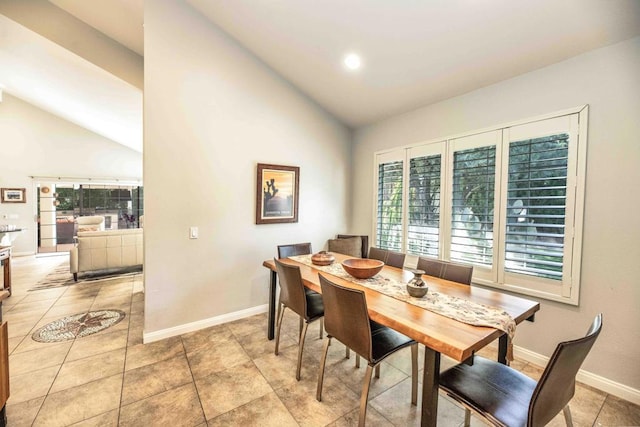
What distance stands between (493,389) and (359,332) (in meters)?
0.71

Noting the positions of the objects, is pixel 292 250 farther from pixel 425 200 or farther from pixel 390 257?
pixel 425 200

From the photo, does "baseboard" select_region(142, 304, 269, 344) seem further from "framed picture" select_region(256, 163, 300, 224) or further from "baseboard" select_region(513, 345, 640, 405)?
"baseboard" select_region(513, 345, 640, 405)

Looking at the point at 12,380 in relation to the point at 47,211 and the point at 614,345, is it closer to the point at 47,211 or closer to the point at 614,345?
the point at 614,345

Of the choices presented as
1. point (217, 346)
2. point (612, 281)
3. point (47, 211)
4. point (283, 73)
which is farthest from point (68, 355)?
point (47, 211)

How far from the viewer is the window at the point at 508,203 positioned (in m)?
2.15

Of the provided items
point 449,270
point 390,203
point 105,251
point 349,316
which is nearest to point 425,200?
point 390,203

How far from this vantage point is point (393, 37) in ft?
7.88

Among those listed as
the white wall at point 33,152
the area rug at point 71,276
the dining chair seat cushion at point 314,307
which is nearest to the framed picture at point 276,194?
the dining chair seat cushion at point 314,307

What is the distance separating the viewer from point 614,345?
1989 millimetres

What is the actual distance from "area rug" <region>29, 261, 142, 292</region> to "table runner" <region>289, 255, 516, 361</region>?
478 centimetres

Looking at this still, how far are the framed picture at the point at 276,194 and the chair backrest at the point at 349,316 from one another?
1817 mm

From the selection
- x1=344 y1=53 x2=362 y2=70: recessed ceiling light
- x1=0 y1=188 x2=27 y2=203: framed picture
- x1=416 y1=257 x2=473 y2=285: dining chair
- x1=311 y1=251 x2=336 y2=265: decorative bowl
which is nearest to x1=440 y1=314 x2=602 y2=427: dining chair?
x1=416 y1=257 x2=473 y2=285: dining chair

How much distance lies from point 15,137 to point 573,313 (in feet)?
34.8

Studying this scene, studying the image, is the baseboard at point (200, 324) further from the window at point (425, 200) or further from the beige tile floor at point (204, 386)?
the window at point (425, 200)
